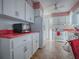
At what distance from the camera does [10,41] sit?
144 centimetres

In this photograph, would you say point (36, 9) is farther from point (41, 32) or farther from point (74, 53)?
point (74, 53)

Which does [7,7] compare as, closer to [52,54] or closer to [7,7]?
[7,7]

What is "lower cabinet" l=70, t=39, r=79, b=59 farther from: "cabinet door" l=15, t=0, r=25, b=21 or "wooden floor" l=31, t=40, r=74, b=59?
"cabinet door" l=15, t=0, r=25, b=21

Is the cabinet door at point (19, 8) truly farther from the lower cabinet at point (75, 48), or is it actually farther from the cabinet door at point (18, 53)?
the lower cabinet at point (75, 48)

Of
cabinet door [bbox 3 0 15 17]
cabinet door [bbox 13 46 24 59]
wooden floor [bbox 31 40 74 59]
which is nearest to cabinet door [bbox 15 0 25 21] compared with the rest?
cabinet door [bbox 3 0 15 17]

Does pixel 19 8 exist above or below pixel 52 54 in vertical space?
above

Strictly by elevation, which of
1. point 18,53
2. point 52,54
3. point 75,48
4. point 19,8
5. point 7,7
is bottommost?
point 52,54

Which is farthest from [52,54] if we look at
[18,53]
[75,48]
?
[75,48]

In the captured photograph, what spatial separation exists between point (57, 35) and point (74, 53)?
495 centimetres

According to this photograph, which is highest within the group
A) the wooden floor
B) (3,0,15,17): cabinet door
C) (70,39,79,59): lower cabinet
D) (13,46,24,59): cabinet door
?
(3,0,15,17): cabinet door

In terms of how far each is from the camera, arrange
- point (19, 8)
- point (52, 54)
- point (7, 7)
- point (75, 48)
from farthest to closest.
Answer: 1. point (52, 54)
2. point (19, 8)
3. point (7, 7)
4. point (75, 48)

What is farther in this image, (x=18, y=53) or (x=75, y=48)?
(x=18, y=53)

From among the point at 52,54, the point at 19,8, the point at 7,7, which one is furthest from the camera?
the point at 52,54

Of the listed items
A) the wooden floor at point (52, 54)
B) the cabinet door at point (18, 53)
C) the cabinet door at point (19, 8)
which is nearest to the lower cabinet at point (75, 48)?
the cabinet door at point (18, 53)
